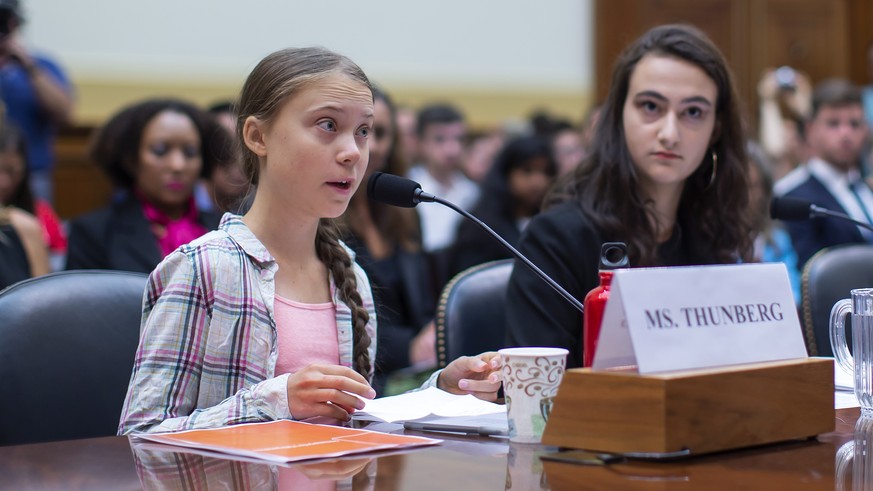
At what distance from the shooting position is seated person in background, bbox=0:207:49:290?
2.58 meters

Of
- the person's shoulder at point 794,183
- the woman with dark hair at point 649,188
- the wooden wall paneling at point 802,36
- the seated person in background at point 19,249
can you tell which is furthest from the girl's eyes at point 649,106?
the wooden wall paneling at point 802,36

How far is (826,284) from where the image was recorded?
209 centimetres

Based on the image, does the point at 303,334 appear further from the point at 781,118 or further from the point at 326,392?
the point at 781,118

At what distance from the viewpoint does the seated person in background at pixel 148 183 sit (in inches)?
108

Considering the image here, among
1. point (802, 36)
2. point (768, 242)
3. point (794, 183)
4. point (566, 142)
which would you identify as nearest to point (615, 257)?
point (768, 242)

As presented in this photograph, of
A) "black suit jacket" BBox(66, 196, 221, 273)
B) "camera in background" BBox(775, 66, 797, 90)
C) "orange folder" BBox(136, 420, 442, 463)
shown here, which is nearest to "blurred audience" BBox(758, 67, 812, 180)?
"camera in background" BBox(775, 66, 797, 90)

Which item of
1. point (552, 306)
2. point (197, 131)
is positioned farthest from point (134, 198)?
point (552, 306)

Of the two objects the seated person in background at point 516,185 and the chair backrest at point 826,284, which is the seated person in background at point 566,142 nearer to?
the seated person in background at point 516,185

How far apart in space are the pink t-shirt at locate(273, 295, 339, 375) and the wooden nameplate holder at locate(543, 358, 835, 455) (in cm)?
50

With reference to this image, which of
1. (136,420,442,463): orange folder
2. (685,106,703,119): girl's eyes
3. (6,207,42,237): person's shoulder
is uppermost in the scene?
(685,106,703,119): girl's eyes

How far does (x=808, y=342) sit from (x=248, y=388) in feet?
3.57

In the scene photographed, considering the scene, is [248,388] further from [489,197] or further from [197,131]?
[489,197]

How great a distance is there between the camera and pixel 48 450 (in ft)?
3.64

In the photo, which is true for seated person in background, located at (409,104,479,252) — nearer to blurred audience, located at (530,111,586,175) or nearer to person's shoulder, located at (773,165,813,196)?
blurred audience, located at (530,111,586,175)
